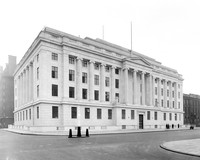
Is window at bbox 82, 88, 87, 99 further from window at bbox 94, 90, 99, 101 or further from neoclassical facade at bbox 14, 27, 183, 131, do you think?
window at bbox 94, 90, 99, 101

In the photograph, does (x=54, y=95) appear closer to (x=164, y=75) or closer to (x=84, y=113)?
(x=84, y=113)

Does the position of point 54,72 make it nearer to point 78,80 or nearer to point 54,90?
point 54,90

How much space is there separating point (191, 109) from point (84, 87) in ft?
234

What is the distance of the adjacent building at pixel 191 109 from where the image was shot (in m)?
94.1

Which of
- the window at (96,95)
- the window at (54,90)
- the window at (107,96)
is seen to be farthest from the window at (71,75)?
the window at (107,96)

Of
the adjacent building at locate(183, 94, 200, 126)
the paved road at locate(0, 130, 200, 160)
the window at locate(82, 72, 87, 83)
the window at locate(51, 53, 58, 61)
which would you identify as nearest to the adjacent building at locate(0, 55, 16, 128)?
the window at locate(51, 53, 58, 61)

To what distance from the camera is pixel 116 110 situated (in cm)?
4803

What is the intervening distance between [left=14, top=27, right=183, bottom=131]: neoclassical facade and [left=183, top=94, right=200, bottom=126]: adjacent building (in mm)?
37243

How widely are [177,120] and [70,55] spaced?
4682cm

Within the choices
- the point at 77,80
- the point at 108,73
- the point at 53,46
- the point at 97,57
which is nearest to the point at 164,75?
the point at 108,73

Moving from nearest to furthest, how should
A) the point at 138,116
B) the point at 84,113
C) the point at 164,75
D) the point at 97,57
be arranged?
the point at 84,113
the point at 97,57
the point at 138,116
the point at 164,75

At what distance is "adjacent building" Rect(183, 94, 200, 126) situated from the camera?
309 feet

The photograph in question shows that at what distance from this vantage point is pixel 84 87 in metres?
45.2

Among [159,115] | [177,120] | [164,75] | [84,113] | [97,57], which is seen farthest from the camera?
[177,120]
